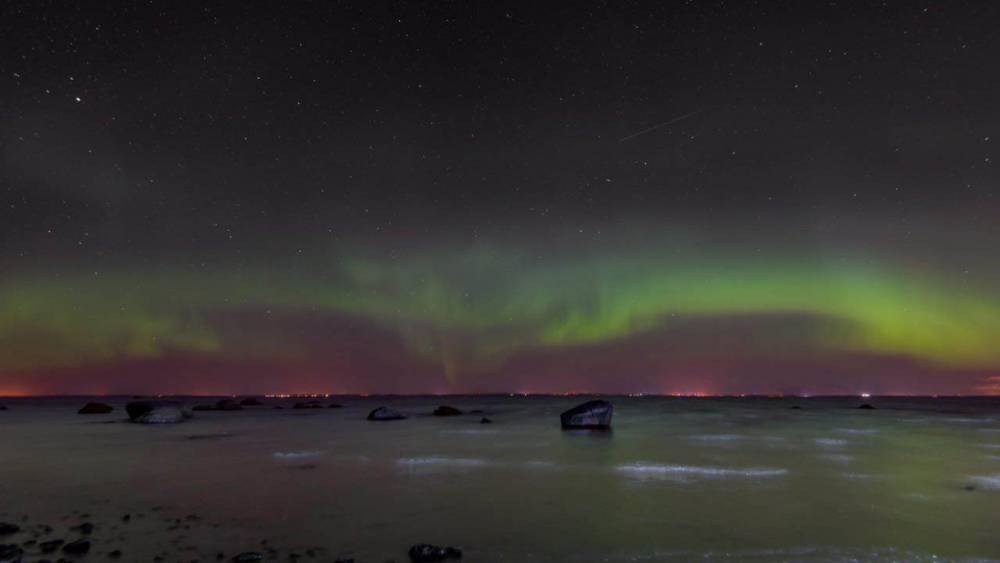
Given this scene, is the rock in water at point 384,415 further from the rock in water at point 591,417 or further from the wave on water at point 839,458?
the wave on water at point 839,458

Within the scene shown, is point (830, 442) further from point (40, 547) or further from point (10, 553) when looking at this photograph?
point (10, 553)

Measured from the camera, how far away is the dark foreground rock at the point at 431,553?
29.7ft

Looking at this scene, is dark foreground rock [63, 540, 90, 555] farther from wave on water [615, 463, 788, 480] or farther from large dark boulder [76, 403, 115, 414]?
large dark boulder [76, 403, 115, 414]

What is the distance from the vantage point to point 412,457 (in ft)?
74.1

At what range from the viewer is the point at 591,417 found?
36.6m

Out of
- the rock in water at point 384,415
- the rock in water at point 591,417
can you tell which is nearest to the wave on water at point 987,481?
the rock in water at point 591,417

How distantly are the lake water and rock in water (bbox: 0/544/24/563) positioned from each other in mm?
808

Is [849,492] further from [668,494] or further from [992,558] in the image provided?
[992,558]

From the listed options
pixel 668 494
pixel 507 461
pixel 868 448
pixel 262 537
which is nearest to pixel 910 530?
pixel 668 494

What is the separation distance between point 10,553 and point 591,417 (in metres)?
30.6

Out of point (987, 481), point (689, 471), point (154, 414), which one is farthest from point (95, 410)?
point (987, 481)

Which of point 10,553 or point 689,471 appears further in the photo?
point 689,471

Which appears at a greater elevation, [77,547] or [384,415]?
[384,415]

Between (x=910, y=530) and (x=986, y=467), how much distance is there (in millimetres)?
13373
